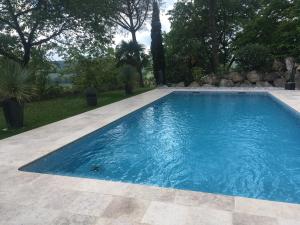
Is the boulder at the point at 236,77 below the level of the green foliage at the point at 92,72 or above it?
below

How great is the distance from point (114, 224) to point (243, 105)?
8968 millimetres

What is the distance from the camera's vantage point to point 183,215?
2.56 meters

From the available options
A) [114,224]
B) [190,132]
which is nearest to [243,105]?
[190,132]

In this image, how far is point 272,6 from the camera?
16016 mm

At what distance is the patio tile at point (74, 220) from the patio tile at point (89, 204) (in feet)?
0.23

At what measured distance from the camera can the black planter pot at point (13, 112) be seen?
6.18m

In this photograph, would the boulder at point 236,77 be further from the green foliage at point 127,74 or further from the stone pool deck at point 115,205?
the stone pool deck at point 115,205

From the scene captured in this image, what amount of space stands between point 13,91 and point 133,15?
38.2 ft

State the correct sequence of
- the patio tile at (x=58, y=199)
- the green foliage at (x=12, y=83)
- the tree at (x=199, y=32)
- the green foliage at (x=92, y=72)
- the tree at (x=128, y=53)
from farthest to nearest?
the tree at (x=199, y=32), the tree at (x=128, y=53), the green foliage at (x=92, y=72), the green foliage at (x=12, y=83), the patio tile at (x=58, y=199)

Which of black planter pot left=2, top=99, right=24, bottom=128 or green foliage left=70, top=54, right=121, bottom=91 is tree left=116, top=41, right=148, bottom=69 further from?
black planter pot left=2, top=99, right=24, bottom=128

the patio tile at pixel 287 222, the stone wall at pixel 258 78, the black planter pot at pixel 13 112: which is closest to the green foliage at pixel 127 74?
the stone wall at pixel 258 78

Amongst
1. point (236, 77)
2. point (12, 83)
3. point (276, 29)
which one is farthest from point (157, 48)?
point (12, 83)

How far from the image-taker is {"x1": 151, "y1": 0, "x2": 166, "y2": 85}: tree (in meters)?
16.1

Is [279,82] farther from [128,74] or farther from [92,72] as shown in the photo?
[92,72]
